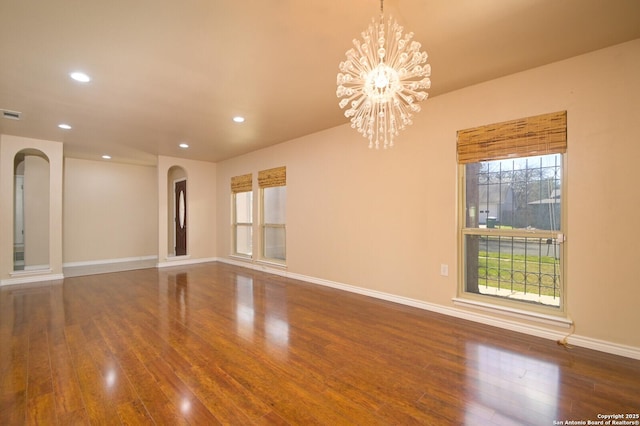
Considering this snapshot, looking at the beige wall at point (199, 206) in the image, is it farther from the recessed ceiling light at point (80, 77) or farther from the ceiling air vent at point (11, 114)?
the recessed ceiling light at point (80, 77)

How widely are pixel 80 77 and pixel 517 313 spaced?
16.1ft

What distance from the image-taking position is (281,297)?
4.08 meters

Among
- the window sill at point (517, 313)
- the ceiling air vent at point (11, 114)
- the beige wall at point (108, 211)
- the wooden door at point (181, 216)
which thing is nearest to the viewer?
the window sill at point (517, 313)

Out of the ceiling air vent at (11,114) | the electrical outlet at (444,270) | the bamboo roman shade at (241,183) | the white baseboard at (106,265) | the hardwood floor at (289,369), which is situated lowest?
the white baseboard at (106,265)

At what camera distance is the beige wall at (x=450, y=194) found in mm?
2355

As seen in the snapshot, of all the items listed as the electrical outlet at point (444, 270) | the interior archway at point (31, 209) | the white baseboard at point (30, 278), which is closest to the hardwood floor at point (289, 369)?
the electrical outlet at point (444, 270)

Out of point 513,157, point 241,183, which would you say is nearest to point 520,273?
point 513,157

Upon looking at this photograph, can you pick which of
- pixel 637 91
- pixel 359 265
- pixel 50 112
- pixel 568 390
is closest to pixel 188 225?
pixel 50 112

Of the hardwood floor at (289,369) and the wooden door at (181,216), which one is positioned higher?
the wooden door at (181,216)

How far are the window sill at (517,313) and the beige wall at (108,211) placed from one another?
25.6 feet

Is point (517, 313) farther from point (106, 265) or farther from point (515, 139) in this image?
point (106, 265)

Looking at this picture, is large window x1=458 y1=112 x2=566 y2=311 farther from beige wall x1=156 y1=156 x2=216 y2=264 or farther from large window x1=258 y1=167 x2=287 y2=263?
beige wall x1=156 y1=156 x2=216 y2=264

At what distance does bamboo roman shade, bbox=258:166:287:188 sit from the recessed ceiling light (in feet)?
10.4

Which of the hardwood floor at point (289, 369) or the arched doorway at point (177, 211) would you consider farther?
the arched doorway at point (177, 211)
